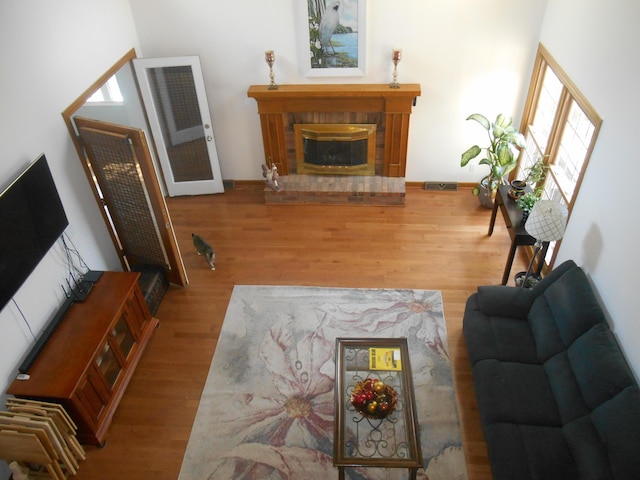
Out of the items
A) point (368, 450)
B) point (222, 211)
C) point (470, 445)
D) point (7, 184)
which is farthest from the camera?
point (222, 211)

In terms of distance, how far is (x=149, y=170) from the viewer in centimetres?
427

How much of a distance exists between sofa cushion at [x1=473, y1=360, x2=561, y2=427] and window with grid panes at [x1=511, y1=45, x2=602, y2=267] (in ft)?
4.80

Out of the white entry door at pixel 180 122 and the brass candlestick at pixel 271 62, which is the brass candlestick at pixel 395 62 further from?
the white entry door at pixel 180 122

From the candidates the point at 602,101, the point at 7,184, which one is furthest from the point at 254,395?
the point at 602,101

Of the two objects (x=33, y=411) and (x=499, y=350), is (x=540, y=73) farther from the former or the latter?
(x=33, y=411)

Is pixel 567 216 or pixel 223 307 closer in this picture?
pixel 567 216

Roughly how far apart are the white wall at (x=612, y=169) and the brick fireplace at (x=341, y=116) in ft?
6.73

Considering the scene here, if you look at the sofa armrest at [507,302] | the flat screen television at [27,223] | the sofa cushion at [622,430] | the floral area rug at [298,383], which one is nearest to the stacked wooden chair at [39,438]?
the flat screen television at [27,223]

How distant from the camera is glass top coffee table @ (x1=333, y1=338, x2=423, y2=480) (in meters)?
3.15

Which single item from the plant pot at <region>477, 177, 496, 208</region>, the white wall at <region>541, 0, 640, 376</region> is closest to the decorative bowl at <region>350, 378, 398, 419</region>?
the white wall at <region>541, 0, 640, 376</region>

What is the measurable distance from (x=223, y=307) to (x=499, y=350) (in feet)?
8.66

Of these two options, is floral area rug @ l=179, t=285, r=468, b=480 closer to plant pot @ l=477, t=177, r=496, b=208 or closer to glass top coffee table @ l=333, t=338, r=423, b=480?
glass top coffee table @ l=333, t=338, r=423, b=480

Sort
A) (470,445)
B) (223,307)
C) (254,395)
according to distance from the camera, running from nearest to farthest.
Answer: (470,445) → (254,395) → (223,307)

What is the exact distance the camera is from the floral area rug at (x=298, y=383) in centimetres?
358
